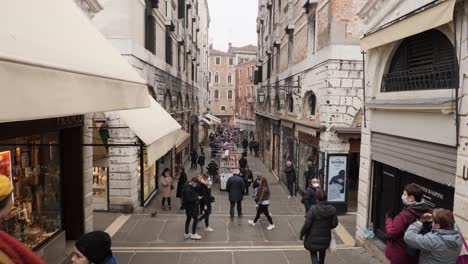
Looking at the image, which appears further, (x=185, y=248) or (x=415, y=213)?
(x=185, y=248)

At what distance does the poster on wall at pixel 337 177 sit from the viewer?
39.5 ft

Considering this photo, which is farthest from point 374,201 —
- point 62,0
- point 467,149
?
point 62,0

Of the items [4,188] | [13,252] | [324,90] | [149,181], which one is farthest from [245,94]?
[13,252]

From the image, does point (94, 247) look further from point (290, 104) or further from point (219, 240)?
point (290, 104)

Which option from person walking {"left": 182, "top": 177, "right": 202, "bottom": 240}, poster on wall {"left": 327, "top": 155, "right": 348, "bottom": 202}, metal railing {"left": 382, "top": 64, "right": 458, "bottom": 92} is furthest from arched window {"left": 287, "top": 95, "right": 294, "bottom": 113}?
metal railing {"left": 382, "top": 64, "right": 458, "bottom": 92}

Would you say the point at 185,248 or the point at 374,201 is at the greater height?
the point at 374,201

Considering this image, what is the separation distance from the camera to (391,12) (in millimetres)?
7422

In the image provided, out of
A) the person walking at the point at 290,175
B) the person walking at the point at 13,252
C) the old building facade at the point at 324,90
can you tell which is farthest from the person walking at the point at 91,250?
the person walking at the point at 290,175

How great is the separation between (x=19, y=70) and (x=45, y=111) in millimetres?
331

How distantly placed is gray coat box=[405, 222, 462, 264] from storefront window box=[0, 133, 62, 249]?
5345 mm

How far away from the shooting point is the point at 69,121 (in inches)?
274

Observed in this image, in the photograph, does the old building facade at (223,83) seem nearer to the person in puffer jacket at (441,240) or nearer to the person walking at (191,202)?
the person walking at (191,202)

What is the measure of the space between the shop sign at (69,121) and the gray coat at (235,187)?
489 centimetres

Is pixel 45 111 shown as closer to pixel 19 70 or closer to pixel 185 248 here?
pixel 19 70
